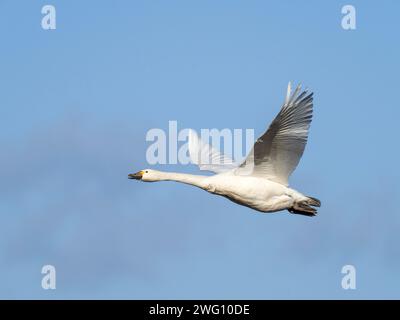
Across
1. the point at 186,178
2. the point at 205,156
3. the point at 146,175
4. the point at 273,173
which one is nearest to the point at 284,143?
the point at 273,173

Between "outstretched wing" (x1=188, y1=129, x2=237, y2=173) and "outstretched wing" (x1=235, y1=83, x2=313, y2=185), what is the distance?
10.8ft

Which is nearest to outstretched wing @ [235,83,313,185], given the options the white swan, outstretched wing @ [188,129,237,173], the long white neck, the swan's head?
the white swan

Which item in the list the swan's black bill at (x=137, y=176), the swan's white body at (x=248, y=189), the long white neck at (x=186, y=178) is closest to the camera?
the swan's white body at (x=248, y=189)

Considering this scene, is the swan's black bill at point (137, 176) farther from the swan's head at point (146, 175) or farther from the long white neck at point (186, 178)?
the long white neck at point (186, 178)

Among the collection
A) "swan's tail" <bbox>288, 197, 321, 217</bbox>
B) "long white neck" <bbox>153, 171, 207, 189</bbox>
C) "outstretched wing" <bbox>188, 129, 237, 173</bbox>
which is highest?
"outstretched wing" <bbox>188, 129, 237, 173</bbox>

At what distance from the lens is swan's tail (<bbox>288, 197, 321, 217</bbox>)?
29.9 m

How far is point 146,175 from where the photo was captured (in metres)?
30.5

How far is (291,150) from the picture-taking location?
95.6ft

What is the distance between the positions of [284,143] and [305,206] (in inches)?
74.9

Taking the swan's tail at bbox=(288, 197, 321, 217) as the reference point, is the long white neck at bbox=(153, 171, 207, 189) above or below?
above

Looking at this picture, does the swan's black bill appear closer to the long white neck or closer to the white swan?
the white swan

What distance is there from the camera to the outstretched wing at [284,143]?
28250 mm

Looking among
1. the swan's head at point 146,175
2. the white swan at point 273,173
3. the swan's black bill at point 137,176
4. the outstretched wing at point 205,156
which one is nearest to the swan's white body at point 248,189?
the white swan at point 273,173
